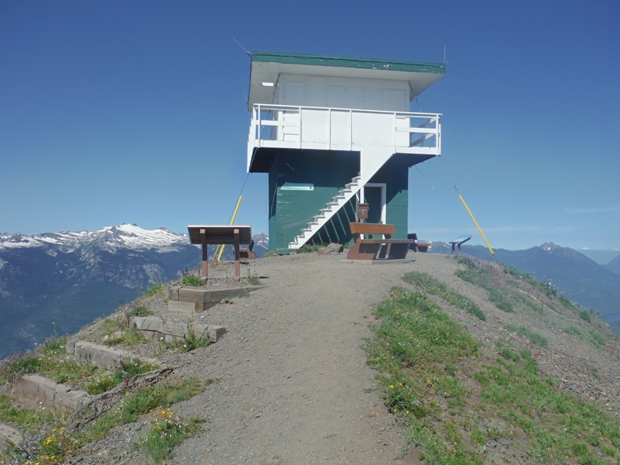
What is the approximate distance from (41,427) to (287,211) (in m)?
14.7

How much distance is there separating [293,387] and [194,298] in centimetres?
402

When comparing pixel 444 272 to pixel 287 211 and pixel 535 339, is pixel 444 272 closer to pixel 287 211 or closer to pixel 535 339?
pixel 535 339

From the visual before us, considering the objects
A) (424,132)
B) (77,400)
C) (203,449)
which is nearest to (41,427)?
(77,400)

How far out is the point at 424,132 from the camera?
20547 millimetres

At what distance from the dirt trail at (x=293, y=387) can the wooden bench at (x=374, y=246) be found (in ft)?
13.4

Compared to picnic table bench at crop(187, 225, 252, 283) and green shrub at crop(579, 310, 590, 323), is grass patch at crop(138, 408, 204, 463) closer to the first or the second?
picnic table bench at crop(187, 225, 252, 283)

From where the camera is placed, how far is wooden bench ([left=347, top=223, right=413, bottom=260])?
1524 cm

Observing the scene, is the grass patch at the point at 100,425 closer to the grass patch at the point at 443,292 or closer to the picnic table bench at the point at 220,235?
the picnic table bench at the point at 220,235

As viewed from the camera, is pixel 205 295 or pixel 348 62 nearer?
pixel 205 295

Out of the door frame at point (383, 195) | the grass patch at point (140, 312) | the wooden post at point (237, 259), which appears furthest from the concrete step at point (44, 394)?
the door frame at point (383, 195)

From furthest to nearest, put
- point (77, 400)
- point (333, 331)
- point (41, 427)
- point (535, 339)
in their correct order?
point (535, 339)
point (333, 331)
point (77, 400)
point (41, 427)

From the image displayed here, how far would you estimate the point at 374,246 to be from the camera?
618 inches

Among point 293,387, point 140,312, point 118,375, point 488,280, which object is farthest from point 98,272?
point 293,387

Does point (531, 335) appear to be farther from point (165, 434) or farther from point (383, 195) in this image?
point (383, 195)
